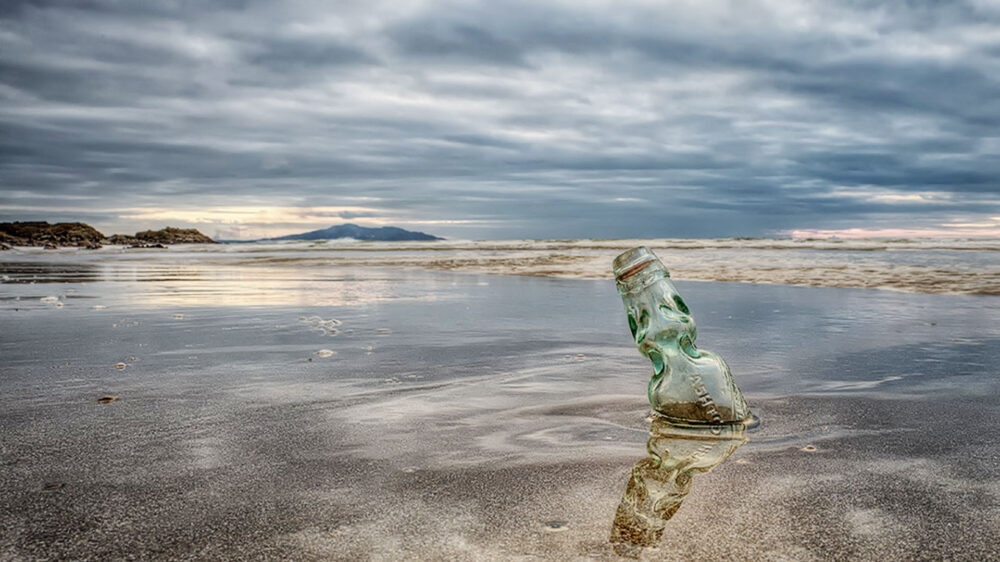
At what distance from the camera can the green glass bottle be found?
2.93 metres

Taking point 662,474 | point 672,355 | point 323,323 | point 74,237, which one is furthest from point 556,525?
point 74,237

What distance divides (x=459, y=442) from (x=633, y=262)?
114 centimetres

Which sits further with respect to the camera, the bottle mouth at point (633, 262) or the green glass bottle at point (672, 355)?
the bottle mouth at point (633, 262)

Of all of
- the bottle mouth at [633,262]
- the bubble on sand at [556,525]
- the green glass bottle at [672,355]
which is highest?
the bottle mouth at [633,262]

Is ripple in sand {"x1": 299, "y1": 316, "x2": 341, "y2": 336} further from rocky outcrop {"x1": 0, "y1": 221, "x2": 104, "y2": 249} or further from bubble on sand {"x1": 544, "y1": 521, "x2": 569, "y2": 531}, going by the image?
rocky outcrop {"x1": 0, "y1": 221, "x2": 104, "y2": 249}

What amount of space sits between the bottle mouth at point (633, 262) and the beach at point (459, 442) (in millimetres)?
640

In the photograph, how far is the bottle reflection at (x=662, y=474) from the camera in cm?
184

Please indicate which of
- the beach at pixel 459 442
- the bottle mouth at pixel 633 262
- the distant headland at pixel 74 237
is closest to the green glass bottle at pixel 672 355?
the bottle mouth at pixel 633 262

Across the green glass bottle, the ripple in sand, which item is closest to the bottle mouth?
→ the green glass bottle

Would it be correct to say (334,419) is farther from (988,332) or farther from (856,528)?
(988,332)

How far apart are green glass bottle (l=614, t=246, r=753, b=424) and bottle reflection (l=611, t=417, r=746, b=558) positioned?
0.23 ft

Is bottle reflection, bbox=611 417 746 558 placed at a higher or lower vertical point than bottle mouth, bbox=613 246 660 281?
lower

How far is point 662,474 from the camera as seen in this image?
2324mm

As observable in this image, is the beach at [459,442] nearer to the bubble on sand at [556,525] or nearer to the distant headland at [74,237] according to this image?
the bubble on sand at [556,525]
